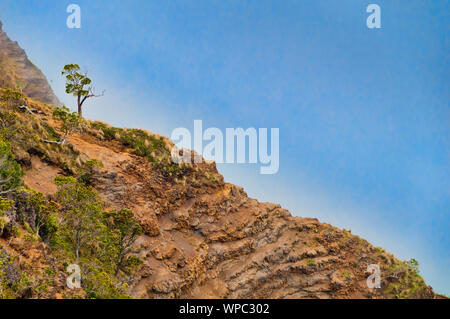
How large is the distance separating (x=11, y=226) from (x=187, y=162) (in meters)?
33.5

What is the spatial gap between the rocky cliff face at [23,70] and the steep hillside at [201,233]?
234 ft

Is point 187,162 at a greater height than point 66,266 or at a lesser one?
greater

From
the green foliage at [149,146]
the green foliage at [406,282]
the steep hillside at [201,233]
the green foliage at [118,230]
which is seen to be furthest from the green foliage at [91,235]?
the green foliage at [406,282]

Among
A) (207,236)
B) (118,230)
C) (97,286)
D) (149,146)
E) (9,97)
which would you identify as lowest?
(97,286)

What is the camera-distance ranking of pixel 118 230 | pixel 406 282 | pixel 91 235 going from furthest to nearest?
pixel 406 282 → pixel 118 230 → pixel 91 235

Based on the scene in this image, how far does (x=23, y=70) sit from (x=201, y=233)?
3835 inches

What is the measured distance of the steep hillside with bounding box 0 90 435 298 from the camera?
120 ft

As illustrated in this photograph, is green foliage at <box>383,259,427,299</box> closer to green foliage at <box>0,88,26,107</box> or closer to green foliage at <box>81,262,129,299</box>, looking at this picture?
green foliage at <box>81,262,129,299</box>

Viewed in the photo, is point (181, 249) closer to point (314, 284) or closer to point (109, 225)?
point (109, 225)

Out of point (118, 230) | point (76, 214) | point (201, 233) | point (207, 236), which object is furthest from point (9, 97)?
point (207, 236)

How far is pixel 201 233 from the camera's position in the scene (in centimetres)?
4634

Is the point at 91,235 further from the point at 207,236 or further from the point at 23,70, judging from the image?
the point at 23,70

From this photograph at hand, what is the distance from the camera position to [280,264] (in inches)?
1810
